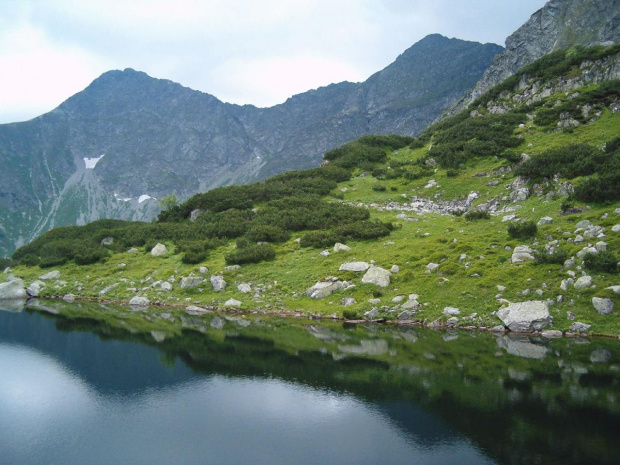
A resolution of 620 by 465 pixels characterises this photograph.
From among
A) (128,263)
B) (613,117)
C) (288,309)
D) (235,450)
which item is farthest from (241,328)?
(613,117)

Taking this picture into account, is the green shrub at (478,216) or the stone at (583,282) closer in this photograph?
the stone at (583,282)

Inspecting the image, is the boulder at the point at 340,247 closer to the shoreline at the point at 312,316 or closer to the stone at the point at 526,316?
the shoreline at the point at 312,316

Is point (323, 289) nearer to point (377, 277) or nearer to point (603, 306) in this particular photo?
point (377, 277)

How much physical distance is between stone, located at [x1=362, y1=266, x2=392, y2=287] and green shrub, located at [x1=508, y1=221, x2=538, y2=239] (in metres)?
11.8

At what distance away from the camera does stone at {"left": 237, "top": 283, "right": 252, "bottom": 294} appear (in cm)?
4078

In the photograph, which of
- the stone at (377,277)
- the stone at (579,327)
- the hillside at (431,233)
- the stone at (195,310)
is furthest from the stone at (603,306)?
the stone at (195,310)

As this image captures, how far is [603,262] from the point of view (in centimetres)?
2814

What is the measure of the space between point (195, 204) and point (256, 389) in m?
53.4

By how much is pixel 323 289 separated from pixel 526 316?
55.6ft

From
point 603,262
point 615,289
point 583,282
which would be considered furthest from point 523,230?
point 615,289

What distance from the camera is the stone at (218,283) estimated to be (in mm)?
41688

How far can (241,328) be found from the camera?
3222cm

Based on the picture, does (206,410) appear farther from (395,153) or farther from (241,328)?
(395,153)

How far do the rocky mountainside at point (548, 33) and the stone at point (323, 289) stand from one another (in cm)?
13037
